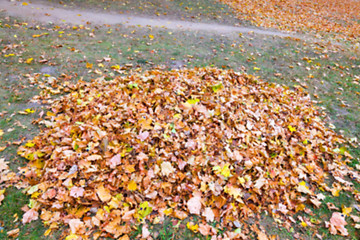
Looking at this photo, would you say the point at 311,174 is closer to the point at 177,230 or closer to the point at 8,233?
the point at 177,230

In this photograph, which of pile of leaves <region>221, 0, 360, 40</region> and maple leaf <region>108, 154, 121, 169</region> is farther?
pile of leaves <region>221, 0, 360, 40</region>

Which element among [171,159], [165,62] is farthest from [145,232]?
[165,62]

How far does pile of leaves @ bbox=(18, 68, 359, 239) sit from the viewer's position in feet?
9.03

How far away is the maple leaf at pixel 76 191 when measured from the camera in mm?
2730

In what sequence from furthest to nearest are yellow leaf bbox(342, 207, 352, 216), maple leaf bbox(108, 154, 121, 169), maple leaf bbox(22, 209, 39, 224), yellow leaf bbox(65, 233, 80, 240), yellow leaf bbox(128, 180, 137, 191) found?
yellow leaf bbox(342, 207, 352, 216), maple leaf bbox(108, 154, 121, 169), yellow leaf bbox(128, 180, 137, 191), maple leaf bbox(22, 209, 39, 224), yellow leaf bbox(65, 233, 80, 240)

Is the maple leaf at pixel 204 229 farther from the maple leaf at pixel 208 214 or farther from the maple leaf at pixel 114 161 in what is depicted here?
the maple leaf at pixel 114 161

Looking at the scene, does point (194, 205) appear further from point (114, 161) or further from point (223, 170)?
point (114, 161)

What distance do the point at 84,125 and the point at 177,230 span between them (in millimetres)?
2219

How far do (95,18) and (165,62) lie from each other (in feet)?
15.1

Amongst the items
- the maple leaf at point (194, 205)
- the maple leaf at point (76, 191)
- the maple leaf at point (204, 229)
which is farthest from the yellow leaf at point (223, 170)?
the maple leaf at point (76, 191)

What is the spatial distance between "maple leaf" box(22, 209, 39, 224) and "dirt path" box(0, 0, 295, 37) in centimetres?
754

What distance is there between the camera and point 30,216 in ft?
8.59

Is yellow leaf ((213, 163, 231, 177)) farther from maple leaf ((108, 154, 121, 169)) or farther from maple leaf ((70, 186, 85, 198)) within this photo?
maple leaf ((70, 186, 85, 198))

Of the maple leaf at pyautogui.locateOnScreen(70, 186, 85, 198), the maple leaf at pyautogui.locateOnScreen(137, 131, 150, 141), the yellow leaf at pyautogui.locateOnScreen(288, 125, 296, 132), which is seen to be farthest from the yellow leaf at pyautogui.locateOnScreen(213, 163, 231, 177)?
the maple leaf at pyautogui.locateOnScreen(70, 186, 85, 198)
